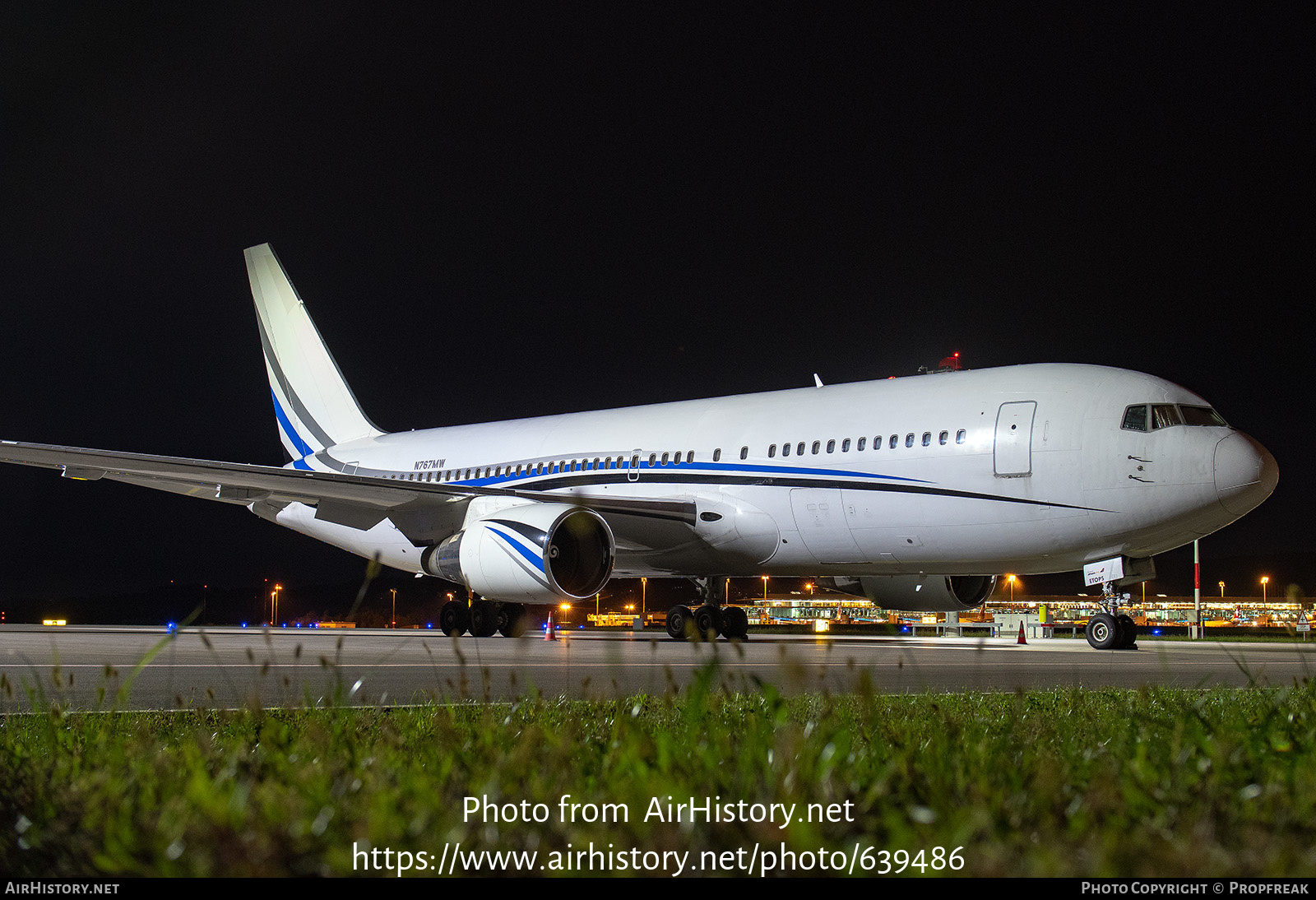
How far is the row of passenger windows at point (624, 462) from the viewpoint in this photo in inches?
546

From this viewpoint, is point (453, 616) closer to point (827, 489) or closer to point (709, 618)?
point (709, 618)

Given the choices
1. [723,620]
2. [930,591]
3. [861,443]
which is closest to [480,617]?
[723,620]

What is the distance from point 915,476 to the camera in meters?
13.6

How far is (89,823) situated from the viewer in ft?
7.06

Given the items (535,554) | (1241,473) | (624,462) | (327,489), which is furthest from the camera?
(624,462)

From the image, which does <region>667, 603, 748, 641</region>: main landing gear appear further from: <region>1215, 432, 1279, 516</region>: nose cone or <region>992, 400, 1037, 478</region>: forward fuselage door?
<region>1215, 432, 1279, 516</region>: nose cone

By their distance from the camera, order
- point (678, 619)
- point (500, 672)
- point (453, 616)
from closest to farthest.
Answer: point (500, 672), point (453, 616), point (678, 619)

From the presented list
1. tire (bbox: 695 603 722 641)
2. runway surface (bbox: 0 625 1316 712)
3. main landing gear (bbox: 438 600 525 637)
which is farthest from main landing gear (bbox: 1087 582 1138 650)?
main landing gear (bbox: 438 600 525 637)

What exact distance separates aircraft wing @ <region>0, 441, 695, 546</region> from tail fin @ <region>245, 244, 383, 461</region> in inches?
235

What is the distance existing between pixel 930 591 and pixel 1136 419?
4.41 meters

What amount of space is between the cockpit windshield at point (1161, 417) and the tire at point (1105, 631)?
2432mm

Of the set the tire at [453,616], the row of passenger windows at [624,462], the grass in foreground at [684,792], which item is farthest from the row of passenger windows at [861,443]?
the grass in foreground at [684,792]

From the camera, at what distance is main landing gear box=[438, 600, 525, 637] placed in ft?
55.8

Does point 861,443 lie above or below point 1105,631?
above
